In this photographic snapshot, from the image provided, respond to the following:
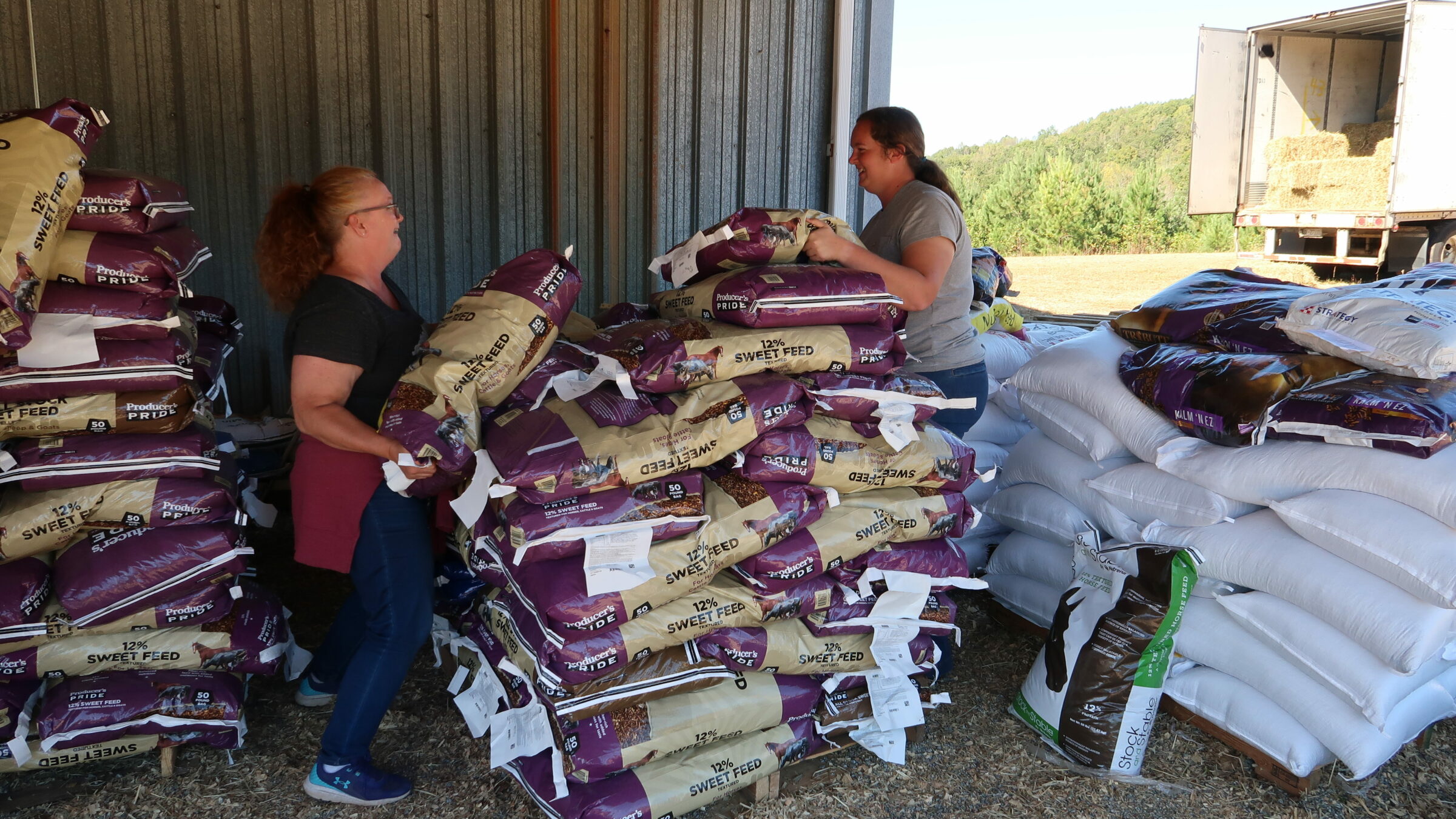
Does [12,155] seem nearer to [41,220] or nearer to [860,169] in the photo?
[41,220]

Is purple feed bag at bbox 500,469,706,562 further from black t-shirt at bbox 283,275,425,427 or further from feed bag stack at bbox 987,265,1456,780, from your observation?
→ feed bag stack at bbox 987,265,1456,780

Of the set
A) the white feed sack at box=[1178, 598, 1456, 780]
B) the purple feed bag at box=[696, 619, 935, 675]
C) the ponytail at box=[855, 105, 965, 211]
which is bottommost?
the white feed sack at box=[1178, 598, 1456, 780]

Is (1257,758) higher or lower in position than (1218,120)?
lower

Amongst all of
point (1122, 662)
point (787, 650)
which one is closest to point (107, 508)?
point (787, 650)

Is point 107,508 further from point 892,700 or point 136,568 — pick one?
point 892,700

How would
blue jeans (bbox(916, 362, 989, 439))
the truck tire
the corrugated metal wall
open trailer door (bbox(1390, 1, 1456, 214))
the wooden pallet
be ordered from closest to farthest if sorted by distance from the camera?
the wooden pallet → blue jeans (bbox(916, 362, 989, 439)) → the corrugated metal wall → open trailer door (bbox(1390, 1, 1456, 214)) → the truck tire

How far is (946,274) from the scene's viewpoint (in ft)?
→ 9.48

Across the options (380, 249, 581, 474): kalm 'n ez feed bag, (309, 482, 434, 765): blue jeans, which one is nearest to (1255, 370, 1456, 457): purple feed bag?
(380, 249, 581, 474): kalm 'n ez feed bag

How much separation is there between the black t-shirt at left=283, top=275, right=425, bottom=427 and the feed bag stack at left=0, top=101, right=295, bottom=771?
455 millimetres

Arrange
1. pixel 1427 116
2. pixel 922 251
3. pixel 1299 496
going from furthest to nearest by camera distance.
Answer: pixel 1427 116
pixel 922 251
pixel 1299 496

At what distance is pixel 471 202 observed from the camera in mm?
4918

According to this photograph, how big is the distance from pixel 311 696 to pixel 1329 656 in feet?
9.51

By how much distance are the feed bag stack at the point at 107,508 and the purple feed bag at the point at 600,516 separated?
0.91 m

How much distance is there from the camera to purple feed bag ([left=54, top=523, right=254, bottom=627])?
95.7 inches
